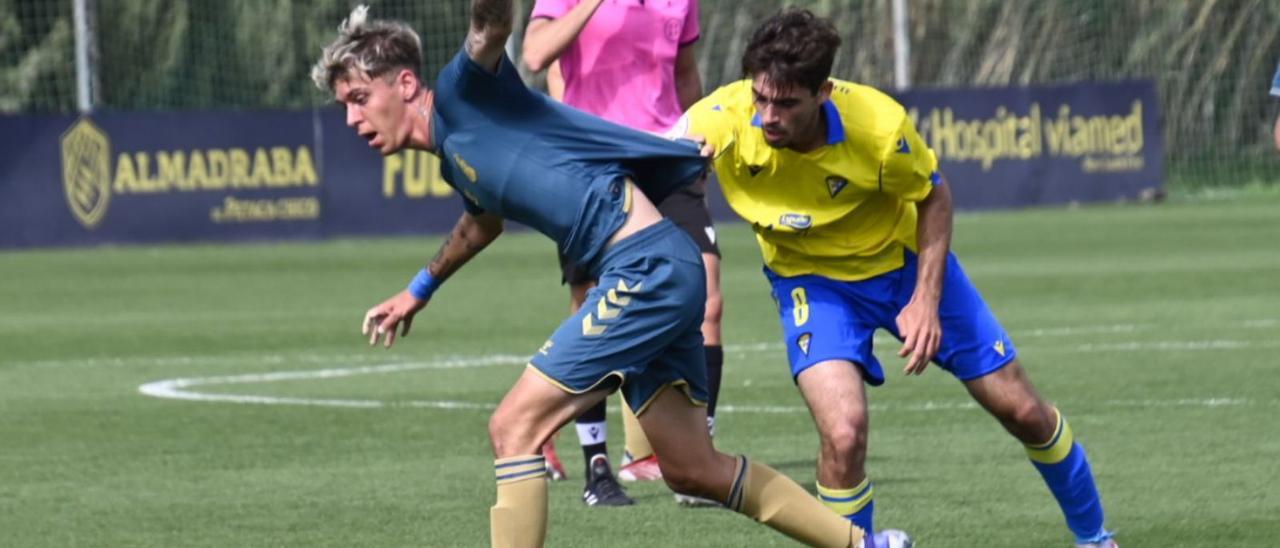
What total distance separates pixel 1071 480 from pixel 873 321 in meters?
0.76

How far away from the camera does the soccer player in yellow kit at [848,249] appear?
673cm

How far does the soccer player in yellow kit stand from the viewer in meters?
6.73

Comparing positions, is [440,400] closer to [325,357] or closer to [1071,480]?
[325,357]

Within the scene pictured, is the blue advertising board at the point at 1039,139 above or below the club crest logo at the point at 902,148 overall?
below

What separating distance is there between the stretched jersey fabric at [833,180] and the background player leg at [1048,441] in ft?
1.55

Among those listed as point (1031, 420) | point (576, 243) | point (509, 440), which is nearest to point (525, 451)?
point (509, 440)

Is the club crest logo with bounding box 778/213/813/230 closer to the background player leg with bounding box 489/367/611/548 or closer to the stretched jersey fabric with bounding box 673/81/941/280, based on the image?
the stretched jersey fabric with bounding box 673/81/941/280

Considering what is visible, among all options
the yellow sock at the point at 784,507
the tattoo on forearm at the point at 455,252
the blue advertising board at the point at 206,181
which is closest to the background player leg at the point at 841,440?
the yellow sock at the point at 784,507

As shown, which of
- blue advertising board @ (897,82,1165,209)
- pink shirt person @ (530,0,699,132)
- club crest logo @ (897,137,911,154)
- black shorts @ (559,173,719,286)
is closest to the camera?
club crest logo @ (897,137,911,154)

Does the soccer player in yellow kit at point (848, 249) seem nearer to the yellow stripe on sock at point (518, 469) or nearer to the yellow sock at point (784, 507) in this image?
the yellow sock at point (784, 507)

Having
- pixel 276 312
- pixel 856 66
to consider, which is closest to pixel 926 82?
pixel 856 66

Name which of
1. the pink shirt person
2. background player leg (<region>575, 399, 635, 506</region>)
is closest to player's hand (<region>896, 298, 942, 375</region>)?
background player leg (<region>575, 399, 635, 506</region>)

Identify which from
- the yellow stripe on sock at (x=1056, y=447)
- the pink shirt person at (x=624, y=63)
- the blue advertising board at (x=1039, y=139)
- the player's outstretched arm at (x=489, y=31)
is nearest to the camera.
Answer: the player's outstretched arm at (x=489, y=31)

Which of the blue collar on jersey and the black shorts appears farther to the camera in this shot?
the black shorts
